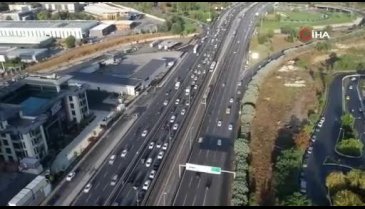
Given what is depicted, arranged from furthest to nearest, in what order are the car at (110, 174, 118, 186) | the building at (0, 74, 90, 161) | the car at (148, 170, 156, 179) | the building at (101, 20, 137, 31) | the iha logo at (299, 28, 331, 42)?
the building at (101, 20, 137, 31) → the iha logo at (299, 28, 331, 42) → the building at (0, 74, 90, 161) → the car at (148, 170, 156, 179) → the car at (110, 174, 118, 186)

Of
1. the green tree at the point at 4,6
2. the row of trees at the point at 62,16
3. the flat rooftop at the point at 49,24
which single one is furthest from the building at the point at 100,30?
the green tree at the point at 4,6

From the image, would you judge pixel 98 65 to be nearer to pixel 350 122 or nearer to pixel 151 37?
pixel 151 37

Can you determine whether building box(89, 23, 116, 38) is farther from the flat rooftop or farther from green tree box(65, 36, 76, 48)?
green tree box(65, 36, 76, 48)

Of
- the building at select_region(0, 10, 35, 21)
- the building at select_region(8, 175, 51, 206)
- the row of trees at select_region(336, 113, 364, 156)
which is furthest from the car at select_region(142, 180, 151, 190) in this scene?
the building at select_region(0, 10, 35, 21)

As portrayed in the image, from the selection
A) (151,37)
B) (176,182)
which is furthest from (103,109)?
(151,37)

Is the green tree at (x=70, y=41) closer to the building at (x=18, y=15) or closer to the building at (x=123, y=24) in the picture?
the building at (x=123, y=24)
